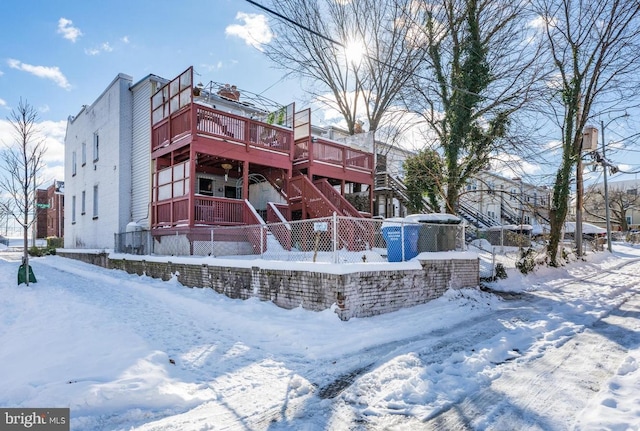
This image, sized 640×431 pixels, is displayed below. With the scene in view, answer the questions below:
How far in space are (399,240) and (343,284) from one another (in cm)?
236

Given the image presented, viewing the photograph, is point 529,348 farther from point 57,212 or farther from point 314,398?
point 57,212

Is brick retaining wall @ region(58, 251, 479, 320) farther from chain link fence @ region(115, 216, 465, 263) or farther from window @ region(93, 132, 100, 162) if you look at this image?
window @ region(93, 132, 100, 162)

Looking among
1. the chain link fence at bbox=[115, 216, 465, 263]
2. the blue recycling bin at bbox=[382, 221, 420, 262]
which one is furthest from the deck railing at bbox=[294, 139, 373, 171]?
the blue recycling bin at bbox=[382, 221, 420, 262]

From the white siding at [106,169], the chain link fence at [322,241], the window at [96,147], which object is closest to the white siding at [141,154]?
the white siding at [106,169]

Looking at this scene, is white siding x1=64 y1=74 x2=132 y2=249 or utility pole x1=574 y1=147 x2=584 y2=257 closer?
white siding x1=64 y1=74 x2=132 y2=249

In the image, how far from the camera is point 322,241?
34.4 feet

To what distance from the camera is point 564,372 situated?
4.29 m

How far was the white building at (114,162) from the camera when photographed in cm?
1509

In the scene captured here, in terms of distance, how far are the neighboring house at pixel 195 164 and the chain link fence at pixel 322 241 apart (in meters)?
0.56

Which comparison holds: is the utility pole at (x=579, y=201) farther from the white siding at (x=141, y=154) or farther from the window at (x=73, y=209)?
the window at (x=73, y=209)

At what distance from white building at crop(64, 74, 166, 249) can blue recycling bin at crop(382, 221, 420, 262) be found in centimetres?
1036

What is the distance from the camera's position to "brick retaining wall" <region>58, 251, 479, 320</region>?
21.6 feet

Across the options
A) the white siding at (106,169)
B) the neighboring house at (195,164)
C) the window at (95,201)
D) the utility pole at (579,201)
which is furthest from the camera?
the window at (95,201)

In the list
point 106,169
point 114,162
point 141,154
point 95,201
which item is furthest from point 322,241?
point 95,201
